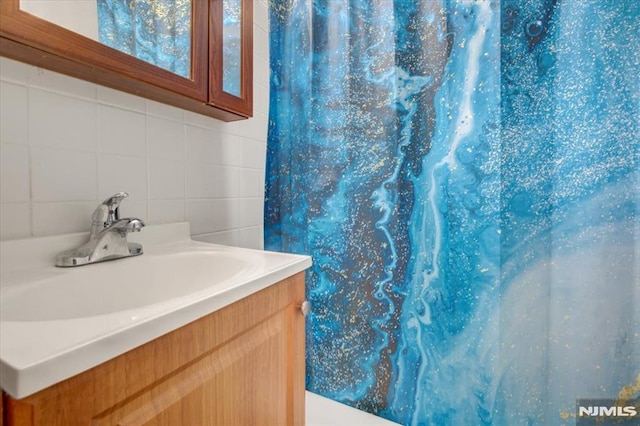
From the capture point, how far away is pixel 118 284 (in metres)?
0.65

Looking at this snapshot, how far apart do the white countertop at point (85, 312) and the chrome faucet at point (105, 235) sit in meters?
0.02

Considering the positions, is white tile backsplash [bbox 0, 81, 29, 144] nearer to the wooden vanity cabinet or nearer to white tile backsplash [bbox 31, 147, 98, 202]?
white tile backsplash [bbox 31, 147, 98, 202]

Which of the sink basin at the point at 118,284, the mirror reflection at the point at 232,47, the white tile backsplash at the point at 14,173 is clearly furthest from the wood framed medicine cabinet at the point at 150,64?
the sink basin at the point at 118,284

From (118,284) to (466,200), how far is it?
974 mm

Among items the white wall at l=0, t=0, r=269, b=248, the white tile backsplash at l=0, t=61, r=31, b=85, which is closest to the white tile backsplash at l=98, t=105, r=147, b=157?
the white wall at l=0, t=0, r=269, b=248

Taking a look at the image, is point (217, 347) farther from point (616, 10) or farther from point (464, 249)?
point (616, 10)

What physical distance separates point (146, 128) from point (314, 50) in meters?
0.72

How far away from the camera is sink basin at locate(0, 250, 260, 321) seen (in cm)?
50

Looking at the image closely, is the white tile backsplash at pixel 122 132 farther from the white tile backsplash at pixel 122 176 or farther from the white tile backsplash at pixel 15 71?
the white tile backsplash at pixel 15 71

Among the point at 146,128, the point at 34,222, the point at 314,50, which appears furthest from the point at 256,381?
the point at 314,50

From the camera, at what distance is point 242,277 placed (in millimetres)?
547

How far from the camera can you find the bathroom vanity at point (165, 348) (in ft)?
0.95

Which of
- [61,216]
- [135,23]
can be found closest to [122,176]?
[61,216]

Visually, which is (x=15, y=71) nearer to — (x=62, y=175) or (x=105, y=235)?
(x=62, y=175)
